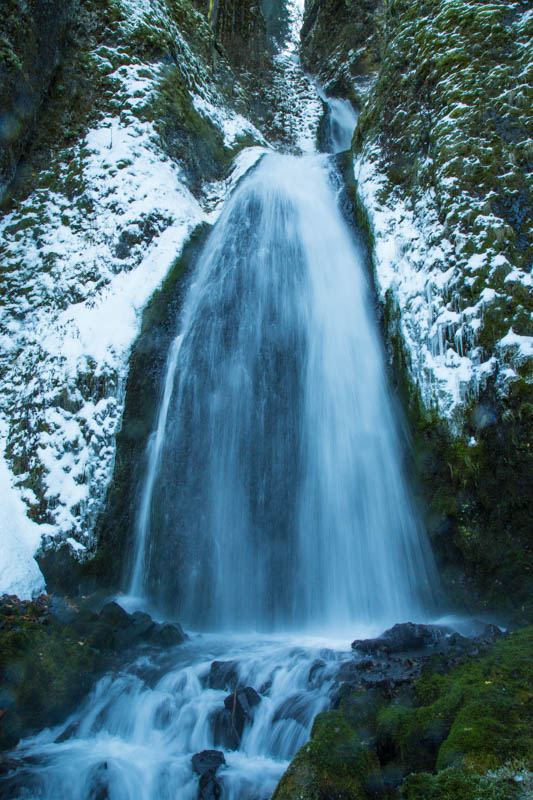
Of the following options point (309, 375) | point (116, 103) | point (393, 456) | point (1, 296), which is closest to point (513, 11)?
point (309, 375)

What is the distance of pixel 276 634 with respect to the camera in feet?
21.9

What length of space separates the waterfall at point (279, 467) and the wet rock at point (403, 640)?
1.07 metres

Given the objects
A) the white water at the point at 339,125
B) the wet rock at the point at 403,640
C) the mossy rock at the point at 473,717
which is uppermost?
the white water at the point at 339,125

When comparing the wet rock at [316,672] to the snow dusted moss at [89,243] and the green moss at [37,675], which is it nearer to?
the green moss at [37,675]

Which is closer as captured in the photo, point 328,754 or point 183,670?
point 328,754

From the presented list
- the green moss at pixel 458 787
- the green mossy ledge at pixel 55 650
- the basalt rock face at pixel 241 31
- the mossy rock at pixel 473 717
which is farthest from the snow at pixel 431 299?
the basalt rock face at pixel 241 31

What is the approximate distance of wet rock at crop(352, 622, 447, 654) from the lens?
16.6ft

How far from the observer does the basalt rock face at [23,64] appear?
10484 millimetres

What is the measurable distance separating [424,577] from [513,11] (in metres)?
9.42

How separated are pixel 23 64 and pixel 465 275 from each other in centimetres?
1128

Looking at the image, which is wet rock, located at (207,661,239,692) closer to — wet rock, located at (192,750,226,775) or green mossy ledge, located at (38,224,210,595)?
wet rock, located at (192,750,226,775)

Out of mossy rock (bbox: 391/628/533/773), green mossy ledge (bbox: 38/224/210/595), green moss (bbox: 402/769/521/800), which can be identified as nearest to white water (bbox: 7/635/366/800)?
mossy rock (bbox: 391/628/533/773)

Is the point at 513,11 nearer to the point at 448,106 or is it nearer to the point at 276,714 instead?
the point at 448,106

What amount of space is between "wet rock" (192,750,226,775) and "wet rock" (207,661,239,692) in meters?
0.90
